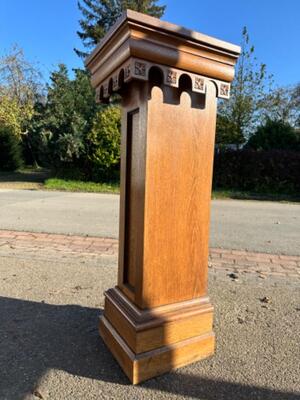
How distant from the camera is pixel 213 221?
291 inches

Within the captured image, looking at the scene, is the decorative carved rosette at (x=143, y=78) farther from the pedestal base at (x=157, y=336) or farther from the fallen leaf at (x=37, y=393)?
the fallen leaf at (x=37, y=393)

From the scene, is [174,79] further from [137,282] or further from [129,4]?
[129,4]

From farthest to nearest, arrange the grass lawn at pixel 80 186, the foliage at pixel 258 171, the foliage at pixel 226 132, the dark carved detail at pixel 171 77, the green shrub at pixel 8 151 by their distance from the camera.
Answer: the green shrub at pixel 8 151, the foliage at pixel 226 132, the foliage at pixel 258 171, the grass lawn at pixel 80 186, the dark carved detail at pixel 171 77

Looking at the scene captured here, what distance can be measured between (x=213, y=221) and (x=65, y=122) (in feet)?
31.1

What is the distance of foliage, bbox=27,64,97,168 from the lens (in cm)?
1421

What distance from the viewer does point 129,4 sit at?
80.3ft

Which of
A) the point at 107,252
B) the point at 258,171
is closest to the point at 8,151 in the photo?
the point at 258,171

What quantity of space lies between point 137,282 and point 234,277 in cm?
214

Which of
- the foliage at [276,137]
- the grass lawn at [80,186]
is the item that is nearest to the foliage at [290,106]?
the foliage at [276,137]

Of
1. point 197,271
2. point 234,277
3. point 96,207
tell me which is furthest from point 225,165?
point 197,271

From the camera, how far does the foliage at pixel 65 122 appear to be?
46.6 ft

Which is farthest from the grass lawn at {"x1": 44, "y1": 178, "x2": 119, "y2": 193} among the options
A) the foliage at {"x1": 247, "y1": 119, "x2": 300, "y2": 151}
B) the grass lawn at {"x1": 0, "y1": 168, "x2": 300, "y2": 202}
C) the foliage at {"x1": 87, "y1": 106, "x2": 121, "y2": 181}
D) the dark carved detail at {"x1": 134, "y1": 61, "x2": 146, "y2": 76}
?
the dark carved detail at {"x1": 134, "y1": 61, "x2": 146, "y2": 76}

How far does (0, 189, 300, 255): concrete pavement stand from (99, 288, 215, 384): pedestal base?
10.3 ft

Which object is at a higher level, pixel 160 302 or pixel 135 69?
pixel 135 69
